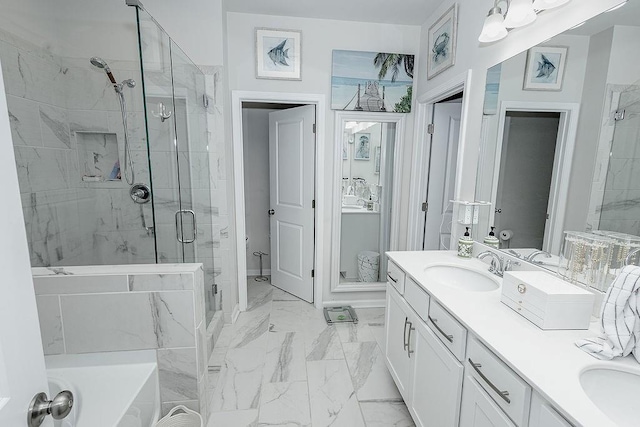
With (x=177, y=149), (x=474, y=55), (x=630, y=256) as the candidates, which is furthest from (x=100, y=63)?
(x=630, y=256)

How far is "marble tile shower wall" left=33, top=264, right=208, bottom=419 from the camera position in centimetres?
124

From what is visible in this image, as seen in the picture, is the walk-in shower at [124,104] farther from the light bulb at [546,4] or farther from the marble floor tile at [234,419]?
the light bulb at [546,4]

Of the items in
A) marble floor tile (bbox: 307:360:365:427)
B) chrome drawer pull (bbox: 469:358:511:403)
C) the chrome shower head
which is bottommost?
marble floor tile (bbox: 307:360:365:427)

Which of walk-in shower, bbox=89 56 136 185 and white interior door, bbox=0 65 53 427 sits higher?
walk-in shower, bbox=89 56 136 185

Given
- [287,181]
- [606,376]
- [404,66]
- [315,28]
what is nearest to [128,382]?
[606,376]

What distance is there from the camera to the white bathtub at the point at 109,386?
1.07m

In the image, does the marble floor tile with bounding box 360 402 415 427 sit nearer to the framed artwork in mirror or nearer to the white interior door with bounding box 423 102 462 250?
the white interior door with bounding box 423 102 462 250

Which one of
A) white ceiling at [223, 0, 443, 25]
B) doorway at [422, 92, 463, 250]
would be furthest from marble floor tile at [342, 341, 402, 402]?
white ceiling at [223, 0, 443, 25]

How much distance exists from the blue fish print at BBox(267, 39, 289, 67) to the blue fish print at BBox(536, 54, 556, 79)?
1.86 m

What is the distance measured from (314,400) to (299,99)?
2.32 meters

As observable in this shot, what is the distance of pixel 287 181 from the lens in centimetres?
309

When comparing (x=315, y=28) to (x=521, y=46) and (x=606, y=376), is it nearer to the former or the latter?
(x=521, y=46)

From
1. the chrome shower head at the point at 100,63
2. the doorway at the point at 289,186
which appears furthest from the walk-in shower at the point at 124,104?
the doorway at the point at 289,186

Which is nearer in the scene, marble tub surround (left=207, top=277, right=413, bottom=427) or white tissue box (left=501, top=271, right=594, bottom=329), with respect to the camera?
white tissue box (left=501, top=271, right=594, bottom=329)
